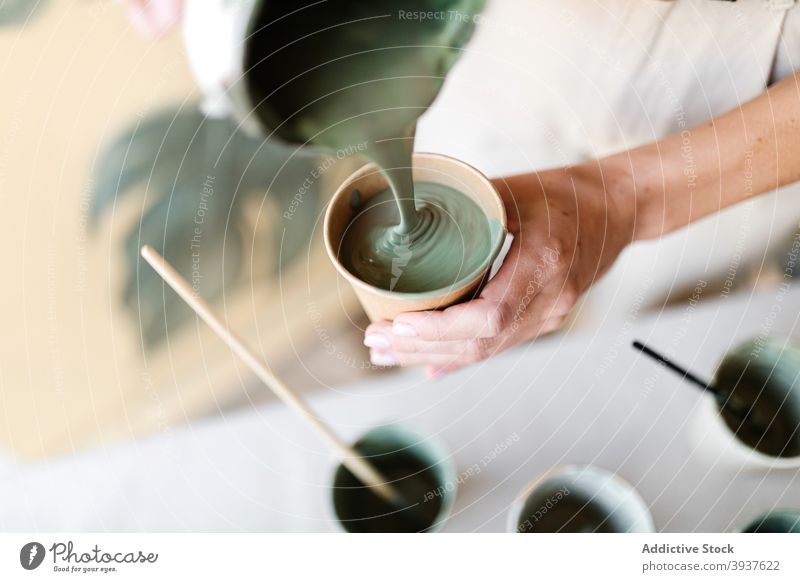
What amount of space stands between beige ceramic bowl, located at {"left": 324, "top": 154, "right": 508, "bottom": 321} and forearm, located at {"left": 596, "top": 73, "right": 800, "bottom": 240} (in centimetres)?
13

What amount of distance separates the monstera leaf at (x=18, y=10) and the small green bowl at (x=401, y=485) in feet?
1.01

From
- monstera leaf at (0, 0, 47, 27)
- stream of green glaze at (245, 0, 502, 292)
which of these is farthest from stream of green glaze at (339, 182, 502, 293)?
monstera leaf at (0, 0, 47, 27)

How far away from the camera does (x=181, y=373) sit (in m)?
0.36

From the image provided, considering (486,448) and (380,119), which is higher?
(380,119)

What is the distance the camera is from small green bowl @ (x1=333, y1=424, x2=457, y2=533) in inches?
13.7

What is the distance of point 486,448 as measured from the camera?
39 cm

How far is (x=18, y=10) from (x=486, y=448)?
1.24ft

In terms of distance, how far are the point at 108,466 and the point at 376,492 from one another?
0.17 metres

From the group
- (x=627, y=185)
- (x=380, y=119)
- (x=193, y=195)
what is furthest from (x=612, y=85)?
(x=193, y=195)

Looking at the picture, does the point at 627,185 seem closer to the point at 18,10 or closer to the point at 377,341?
the point at 377,341

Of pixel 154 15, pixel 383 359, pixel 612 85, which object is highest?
pixel 154 15

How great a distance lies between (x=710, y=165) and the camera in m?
0.38

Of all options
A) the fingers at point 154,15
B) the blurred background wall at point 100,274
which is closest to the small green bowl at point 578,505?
the blurred background wall at point 100,274

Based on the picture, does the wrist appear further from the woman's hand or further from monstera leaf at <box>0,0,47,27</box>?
monstera leaf at <box>0,0,47,27</box>
